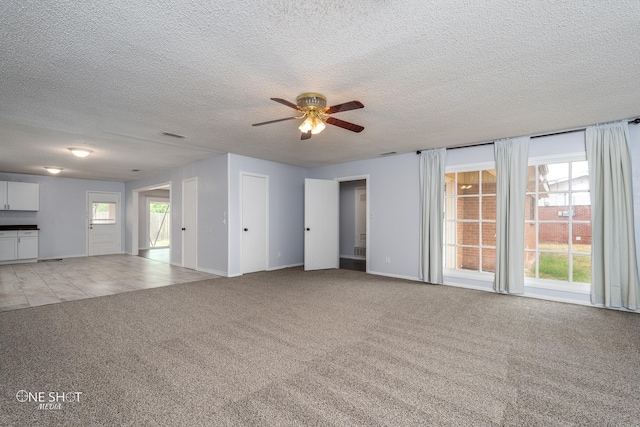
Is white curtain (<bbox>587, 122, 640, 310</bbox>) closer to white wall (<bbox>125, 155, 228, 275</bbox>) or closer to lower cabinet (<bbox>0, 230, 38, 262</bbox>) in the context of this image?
white wall (<bbox>125, 155, 228, 275</bbox>)

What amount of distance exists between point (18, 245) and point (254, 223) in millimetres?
6618

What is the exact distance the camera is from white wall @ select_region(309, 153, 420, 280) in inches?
228

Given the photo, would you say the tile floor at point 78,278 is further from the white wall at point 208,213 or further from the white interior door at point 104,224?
the white interior door at point 104,224

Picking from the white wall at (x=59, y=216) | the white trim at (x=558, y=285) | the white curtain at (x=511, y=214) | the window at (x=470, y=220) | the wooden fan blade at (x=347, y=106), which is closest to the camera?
the wooden fan blade at (x=347, y=106)

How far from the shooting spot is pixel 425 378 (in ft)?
7.30

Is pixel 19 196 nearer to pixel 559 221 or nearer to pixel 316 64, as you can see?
pixel 316 64

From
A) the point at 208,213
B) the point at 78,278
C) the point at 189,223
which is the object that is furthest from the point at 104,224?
the point at 208,213

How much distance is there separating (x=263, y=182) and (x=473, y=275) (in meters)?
4.47

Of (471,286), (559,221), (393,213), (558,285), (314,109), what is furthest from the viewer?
(393,213)

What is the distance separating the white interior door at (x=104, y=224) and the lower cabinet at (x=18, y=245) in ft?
4.54

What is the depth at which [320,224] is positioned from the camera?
6.84m

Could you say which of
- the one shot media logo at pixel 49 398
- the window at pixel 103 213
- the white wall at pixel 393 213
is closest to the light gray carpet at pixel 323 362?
the one shot media logo at pixel 49 398

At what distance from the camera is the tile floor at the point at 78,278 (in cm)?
454

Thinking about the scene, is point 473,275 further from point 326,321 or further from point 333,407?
point 333,407
